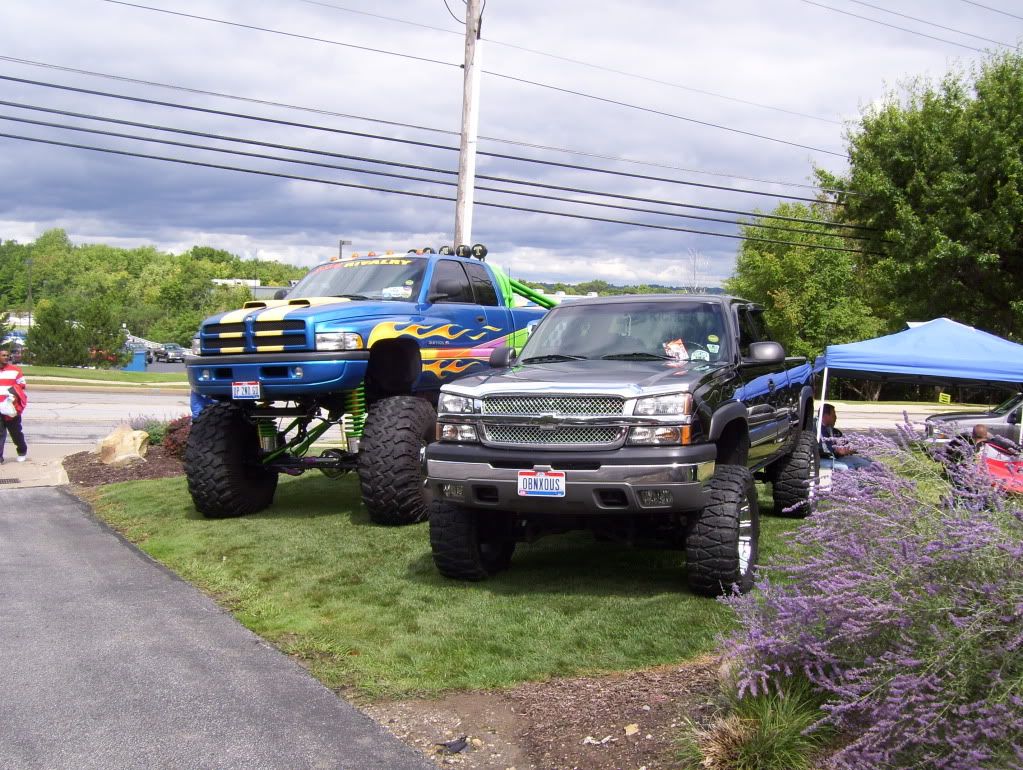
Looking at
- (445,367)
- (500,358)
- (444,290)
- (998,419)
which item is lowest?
(998,419)

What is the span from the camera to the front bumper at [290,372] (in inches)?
329

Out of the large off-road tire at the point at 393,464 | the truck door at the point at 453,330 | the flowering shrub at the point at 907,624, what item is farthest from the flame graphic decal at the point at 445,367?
the flowering shrub at the point at 907,624

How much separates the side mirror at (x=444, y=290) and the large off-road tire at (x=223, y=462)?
2.17 m

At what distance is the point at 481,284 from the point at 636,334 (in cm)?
355

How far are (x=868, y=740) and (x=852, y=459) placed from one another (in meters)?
10.9

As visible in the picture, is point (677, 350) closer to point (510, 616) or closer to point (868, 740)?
point (510, 616)

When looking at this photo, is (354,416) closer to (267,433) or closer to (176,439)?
(267,433)

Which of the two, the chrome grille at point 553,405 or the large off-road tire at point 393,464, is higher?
the chrome grille at point 553,405

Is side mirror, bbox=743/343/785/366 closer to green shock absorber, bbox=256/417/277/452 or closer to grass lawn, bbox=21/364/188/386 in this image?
green shock absorber, bbox=256/417/277/452

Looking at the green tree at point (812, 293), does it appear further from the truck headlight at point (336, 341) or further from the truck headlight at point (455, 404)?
the truck headlight at point (455, 404)

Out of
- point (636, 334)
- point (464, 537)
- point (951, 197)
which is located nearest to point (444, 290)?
point (636, 334)

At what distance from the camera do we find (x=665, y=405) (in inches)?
229

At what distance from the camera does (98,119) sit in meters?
22.9

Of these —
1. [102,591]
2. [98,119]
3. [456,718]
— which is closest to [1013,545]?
[456,718]
